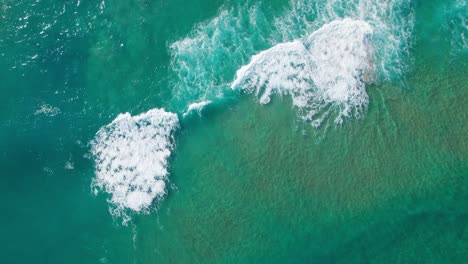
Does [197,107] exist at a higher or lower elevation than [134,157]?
higher

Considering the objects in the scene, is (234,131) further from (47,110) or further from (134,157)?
(47,110)

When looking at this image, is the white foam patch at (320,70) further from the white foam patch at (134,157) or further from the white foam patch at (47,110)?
the white foam patch at (47,110)

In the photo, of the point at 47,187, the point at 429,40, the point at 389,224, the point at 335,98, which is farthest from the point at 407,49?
the point at 47,187

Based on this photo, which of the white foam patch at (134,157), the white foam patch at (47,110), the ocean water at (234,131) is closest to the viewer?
the ocean water at (234,131)

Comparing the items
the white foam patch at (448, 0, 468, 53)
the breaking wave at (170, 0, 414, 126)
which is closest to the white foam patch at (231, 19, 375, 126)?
the breaking wave at (170, 0, 414, 126)

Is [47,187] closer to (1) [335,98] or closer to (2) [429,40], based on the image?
(1) [335,98]

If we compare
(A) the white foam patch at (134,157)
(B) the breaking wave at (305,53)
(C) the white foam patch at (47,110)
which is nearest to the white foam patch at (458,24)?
(B) the breaking wave at (305,53)

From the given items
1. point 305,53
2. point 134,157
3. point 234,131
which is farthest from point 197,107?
point 305,53
